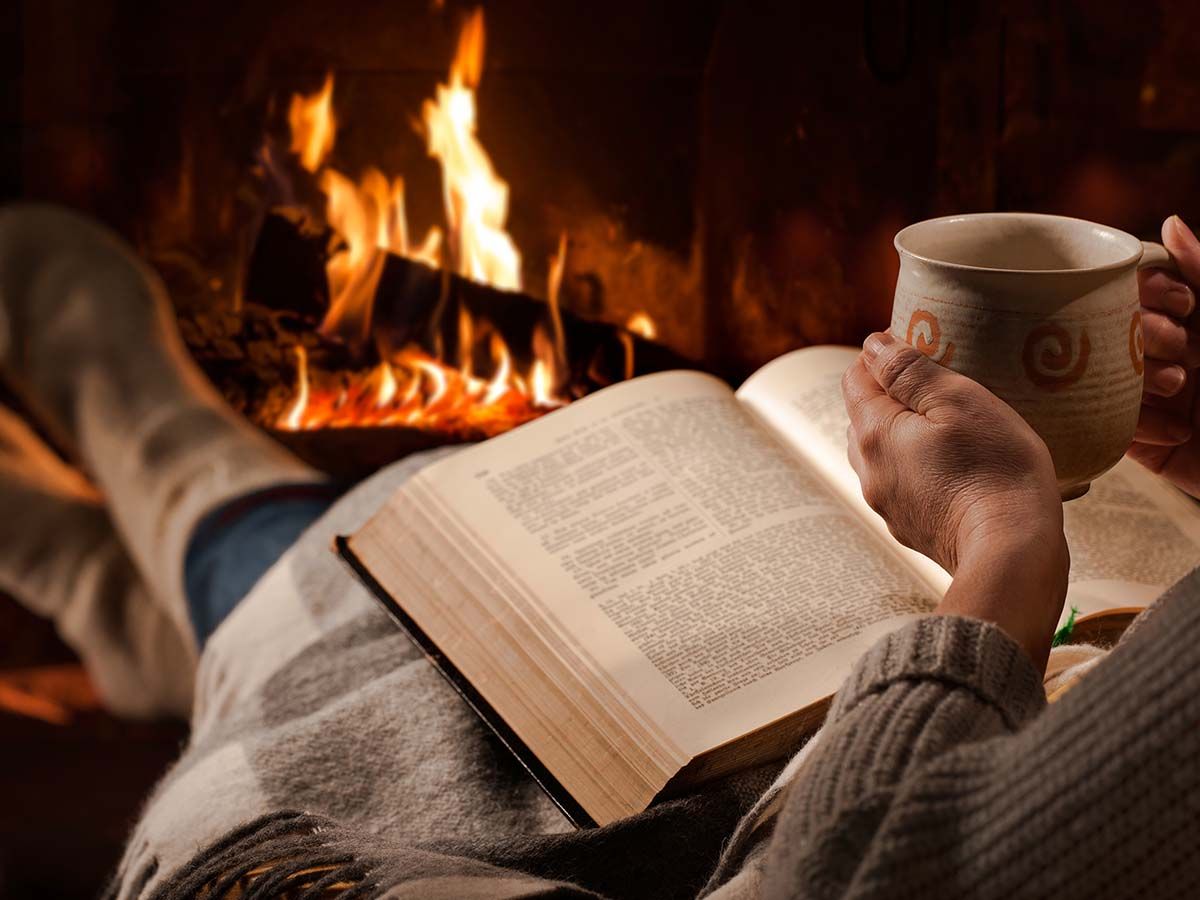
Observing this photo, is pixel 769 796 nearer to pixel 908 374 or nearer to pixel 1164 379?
pixel 908 374

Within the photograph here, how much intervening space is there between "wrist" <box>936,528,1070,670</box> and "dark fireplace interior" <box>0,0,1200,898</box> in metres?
0.82

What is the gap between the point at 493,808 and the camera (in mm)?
691

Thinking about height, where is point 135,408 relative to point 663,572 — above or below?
below

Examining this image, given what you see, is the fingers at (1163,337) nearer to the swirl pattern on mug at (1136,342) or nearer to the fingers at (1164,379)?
the fingers at (1164,379)

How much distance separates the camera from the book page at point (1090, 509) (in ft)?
2.40

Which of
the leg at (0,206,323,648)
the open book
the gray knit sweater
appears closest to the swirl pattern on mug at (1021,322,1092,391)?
the gray knit sweater

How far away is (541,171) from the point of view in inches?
53.6

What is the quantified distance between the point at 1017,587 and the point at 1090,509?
40cm

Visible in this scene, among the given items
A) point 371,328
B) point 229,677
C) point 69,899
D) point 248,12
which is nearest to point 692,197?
point 371,328

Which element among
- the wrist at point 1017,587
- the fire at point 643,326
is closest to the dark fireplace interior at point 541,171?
the fire at point 643,326

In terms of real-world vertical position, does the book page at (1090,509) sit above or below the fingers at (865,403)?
below

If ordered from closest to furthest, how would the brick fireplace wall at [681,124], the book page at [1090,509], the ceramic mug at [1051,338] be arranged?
the ceramic mug at [1051,338]
the book page at [1090,509]
the brick fireplace wall at [681,124]

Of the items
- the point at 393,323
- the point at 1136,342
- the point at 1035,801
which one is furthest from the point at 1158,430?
the point at 393,323

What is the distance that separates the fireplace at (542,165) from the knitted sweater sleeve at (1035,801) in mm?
909
